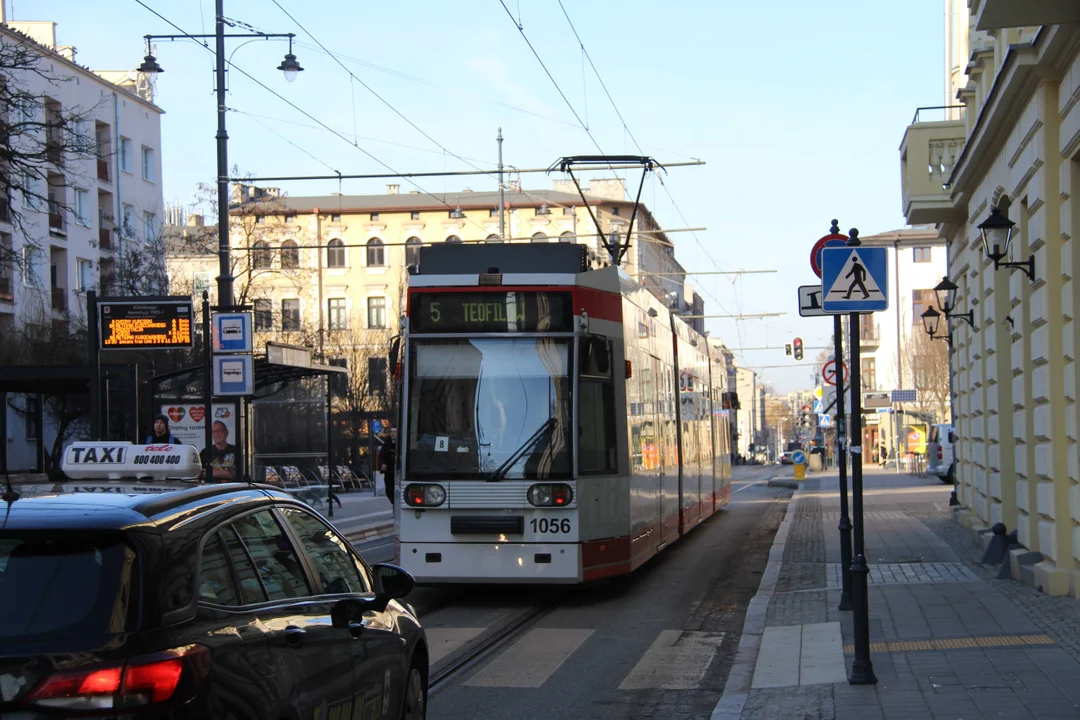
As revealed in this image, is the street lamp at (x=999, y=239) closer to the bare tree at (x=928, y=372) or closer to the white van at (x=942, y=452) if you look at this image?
the white van at (x=942, y=452)

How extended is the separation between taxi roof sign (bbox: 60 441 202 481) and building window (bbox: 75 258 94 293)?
48.5m

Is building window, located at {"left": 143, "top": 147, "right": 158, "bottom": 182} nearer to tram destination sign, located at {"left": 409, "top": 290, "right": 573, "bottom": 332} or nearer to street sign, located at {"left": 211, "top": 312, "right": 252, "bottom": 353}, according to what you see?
street sign, located at {"left": 211, "top": 312, "right": 252, "bottom": 353}

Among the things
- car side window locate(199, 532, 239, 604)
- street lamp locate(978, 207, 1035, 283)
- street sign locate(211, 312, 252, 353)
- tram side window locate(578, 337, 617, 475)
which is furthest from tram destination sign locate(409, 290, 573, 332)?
street sign locate(211, 312, 252, 353)

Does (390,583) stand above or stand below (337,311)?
below

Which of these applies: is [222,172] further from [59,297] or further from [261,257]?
[59,297]

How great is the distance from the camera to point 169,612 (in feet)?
13.0

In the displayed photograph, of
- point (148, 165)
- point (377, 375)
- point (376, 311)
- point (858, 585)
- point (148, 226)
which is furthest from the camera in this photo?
point (376, 311)

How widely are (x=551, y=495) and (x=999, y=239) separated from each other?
5601 mm

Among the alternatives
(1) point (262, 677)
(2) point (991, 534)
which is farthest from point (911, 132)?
(1) point (262, 677)

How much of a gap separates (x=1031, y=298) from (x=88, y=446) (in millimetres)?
10113

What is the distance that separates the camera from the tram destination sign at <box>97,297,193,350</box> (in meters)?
19.9

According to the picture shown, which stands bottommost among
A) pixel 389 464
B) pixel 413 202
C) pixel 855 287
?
pixel 389 464

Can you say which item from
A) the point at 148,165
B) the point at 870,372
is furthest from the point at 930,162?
the point at 870,372

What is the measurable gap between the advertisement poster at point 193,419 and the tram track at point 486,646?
1020 cm
